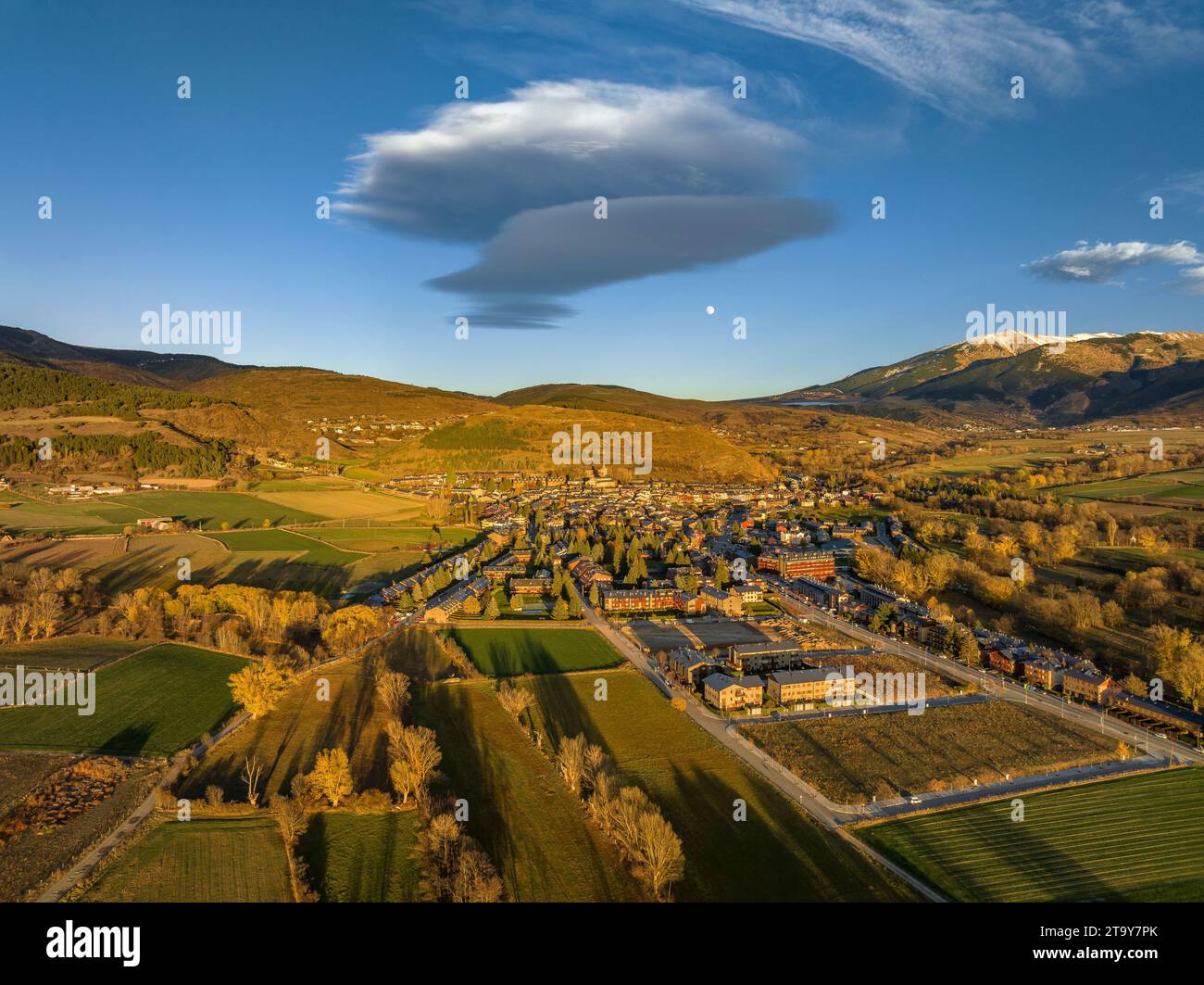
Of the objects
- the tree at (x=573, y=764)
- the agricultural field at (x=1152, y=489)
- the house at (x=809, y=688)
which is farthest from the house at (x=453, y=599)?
the agricultural field at (x=1152, y=489)

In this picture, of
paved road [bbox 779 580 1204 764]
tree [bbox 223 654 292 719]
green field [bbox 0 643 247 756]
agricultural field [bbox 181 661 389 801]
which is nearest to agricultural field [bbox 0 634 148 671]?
green field [bbox 0 643 247 756]

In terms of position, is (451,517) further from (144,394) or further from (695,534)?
(144,394)

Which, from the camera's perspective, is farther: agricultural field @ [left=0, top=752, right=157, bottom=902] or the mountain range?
the mountain range

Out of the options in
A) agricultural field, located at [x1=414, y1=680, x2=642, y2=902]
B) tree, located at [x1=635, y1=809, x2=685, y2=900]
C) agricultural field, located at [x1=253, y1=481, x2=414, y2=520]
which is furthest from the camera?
agricultural field, located at [x1=253, y1=481, x2=414, y2=520]

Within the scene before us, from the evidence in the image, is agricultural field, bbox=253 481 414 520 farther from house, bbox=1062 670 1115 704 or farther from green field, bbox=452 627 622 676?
house, bbox=1062 670 1115 704

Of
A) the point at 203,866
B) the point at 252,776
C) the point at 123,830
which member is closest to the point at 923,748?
the point at 252,776
